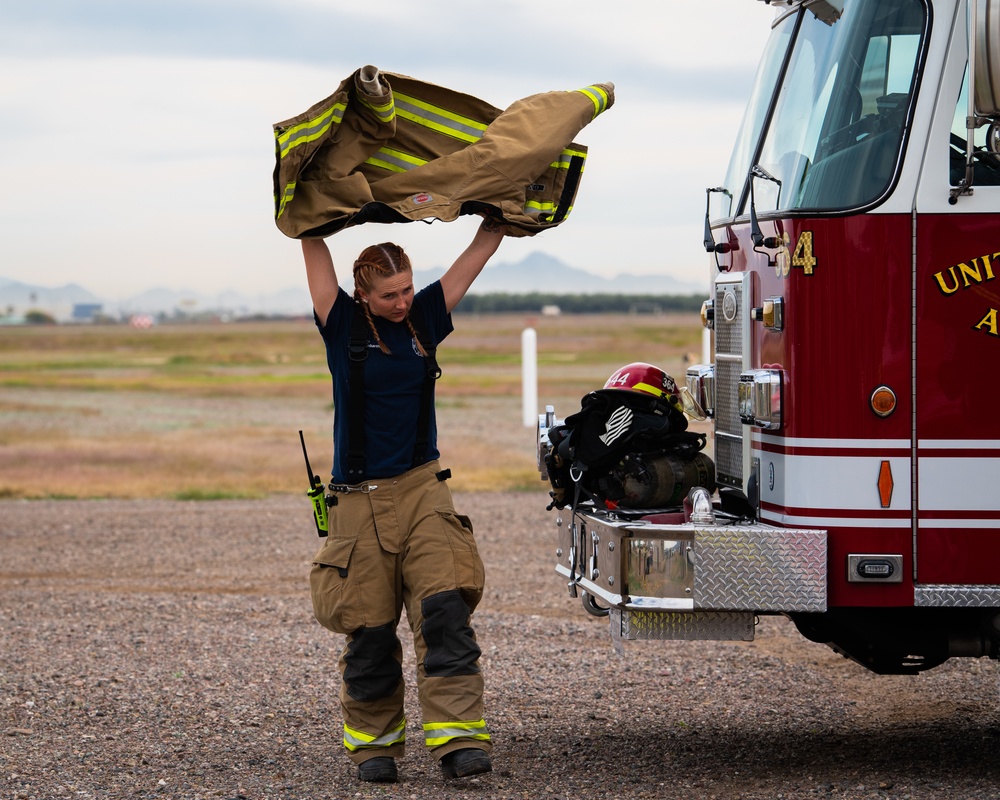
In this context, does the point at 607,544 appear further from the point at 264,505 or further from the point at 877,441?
the point at 264,505

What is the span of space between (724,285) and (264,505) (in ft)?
31.6

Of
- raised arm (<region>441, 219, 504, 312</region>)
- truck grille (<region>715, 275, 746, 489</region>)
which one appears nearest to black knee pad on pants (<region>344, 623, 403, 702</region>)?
raised arm (<region>441, 219, 504, 312</region>)

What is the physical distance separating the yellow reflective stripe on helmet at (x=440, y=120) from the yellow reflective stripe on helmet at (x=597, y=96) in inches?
16.7

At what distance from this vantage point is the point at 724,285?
529cm

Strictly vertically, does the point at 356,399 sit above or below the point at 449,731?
above

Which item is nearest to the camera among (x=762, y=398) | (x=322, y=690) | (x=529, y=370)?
(x=762, y=398)

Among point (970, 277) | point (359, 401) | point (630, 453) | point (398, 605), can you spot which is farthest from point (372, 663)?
point (970, 277)

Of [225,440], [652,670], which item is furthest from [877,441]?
[225,440]

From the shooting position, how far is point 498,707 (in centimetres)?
637

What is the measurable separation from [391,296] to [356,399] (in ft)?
1.34

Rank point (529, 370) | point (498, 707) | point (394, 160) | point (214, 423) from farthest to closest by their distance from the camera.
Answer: point (214, 423) < point (529, 370) < point (498, 707) < point (394, 160)

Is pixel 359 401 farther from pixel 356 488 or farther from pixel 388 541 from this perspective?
pixel 388 541

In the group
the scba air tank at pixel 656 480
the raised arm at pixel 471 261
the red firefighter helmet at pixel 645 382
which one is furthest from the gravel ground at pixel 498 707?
the raised arm at pixel 471 261

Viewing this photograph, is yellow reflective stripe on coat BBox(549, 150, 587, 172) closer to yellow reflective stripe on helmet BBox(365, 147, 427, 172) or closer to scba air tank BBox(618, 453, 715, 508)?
yellow reflective stripe on helmet BBox(365, 147, 427, 172)
